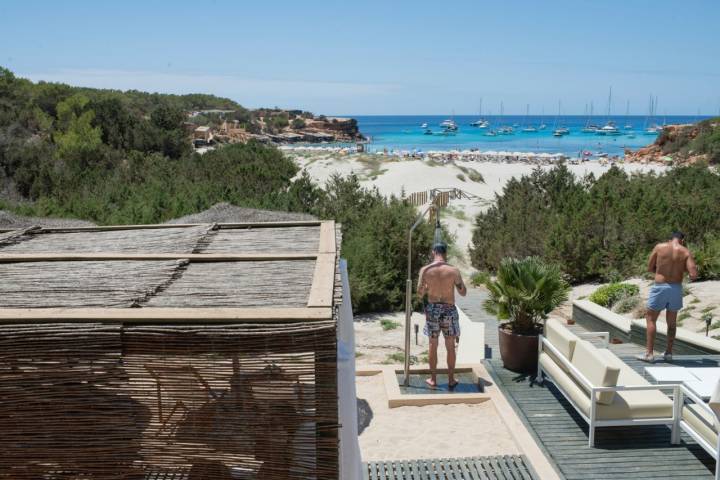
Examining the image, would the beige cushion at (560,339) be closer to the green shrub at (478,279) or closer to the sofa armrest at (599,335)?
the sofa armrest at (599,335)

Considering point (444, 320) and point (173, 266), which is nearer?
point (173, 266)

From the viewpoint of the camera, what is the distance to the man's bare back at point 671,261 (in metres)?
7.47

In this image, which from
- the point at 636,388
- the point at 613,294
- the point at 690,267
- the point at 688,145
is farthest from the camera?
the point at 688,145

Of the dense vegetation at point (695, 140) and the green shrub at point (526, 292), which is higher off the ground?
the dense vegetation at point (695, 140)

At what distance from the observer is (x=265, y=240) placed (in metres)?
4.80

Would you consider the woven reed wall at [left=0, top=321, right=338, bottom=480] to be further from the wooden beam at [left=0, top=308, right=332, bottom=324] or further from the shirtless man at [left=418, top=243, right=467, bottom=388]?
the shirtless man at [left=418, top=243, right=467, bottom=388]


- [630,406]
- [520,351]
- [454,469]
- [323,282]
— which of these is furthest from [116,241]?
[520,351]

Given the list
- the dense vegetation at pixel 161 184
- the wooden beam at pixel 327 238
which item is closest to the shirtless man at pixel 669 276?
the wooden beam at pixel 327 238

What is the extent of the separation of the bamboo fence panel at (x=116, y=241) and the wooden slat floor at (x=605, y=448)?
3.55 meters

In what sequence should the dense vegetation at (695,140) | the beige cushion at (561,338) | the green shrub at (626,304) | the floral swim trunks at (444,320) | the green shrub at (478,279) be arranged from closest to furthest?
the beige cushion at (561,338) < the floral swim trunks at (444,320) < the green shrub at (626,304) < the green shrub at (478,279) < the dense vegetation at (695,140)

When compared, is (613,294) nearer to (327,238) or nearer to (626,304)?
(626,304)

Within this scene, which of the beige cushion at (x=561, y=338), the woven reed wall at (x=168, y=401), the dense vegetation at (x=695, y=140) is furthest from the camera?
the dense vegetation at (x=695, y=140)

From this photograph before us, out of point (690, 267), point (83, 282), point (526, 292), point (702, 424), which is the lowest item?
point (702, 424)

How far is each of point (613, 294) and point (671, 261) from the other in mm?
5350
